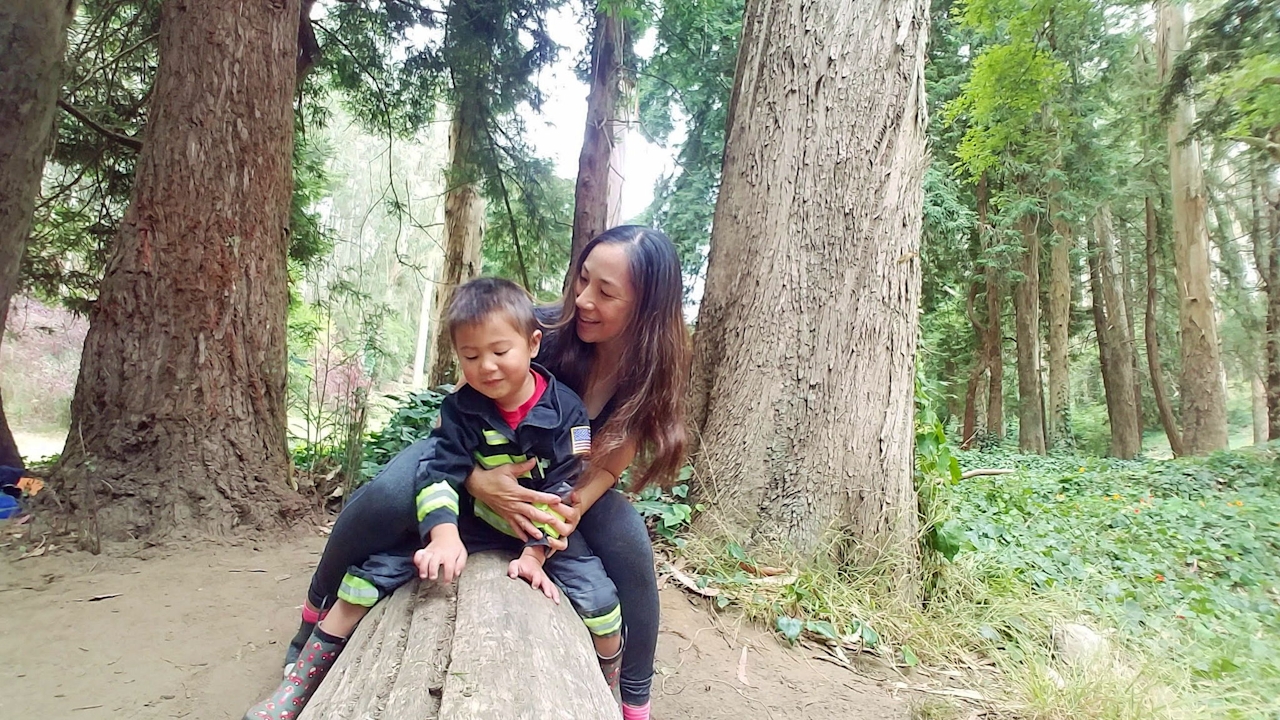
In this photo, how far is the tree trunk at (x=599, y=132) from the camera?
7.21 m

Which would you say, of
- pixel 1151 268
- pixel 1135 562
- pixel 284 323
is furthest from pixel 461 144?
pixel 1151 268

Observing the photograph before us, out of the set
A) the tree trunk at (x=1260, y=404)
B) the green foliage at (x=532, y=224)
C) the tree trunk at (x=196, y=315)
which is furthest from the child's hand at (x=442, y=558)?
the tree trunk at (x=1260, y=404)

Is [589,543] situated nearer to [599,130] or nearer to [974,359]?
[599,130]

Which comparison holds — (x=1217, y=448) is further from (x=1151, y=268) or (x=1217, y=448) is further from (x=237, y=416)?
(x=237, y=416)

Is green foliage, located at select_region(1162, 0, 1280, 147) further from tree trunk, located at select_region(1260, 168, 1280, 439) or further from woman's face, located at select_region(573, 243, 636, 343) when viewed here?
woman's face, located at select_region(573, 243, 636, 343)

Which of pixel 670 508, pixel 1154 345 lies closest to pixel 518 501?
pixel 670 508

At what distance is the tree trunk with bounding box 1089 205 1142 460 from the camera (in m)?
13.1

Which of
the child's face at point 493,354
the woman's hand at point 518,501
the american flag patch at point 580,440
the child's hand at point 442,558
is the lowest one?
the child's hand at point 442,558

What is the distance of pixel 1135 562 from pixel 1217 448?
817 cm

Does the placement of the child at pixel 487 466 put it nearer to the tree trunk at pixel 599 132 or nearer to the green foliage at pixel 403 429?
the green foliage at pixel 403 429

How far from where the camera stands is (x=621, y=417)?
1997mm

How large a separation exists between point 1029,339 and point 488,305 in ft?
44.1

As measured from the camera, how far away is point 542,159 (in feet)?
24.3

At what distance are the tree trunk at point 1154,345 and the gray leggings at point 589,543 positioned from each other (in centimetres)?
1404
